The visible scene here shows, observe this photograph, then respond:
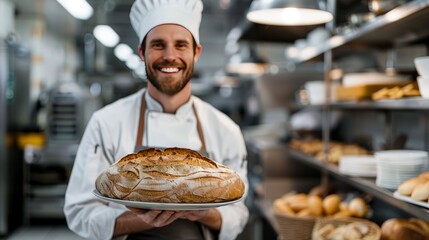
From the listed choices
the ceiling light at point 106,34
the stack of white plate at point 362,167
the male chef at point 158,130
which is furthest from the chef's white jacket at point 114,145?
the ceiling light at point 106,34

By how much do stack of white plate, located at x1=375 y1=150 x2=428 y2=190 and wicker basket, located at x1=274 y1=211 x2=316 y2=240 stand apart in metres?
0.66

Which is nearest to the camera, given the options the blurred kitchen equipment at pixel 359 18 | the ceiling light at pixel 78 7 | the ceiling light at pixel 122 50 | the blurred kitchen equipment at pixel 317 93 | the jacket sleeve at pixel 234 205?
the jacket sleeve at pixel 234 205

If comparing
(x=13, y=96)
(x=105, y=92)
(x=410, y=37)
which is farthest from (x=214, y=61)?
(x=410, y=37)

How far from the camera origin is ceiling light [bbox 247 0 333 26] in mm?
2086

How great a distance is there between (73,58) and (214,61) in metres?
4.88

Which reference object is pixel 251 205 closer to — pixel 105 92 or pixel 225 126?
pixel 225 126

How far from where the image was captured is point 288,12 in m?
2.29

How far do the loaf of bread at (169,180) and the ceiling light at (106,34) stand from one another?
7062 mm

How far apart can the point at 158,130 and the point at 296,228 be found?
143cm

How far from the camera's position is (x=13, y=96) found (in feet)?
19.4

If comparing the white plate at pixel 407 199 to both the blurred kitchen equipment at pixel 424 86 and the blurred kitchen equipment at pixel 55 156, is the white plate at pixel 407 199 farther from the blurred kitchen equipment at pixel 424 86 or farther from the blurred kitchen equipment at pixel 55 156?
the blurred kitchen equipment at pixel 55 156

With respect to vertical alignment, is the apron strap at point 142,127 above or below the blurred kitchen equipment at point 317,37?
below

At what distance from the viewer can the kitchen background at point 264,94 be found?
2678mm

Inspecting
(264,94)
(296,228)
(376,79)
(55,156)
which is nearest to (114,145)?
(296,228)
